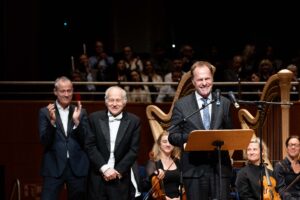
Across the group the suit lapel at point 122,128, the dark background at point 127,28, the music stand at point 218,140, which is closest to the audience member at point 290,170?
the suit lapel at point 122,128

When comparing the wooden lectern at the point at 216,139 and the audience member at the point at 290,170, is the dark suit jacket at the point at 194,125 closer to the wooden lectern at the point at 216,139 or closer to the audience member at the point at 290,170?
the wooden lectern at the point at 216,139

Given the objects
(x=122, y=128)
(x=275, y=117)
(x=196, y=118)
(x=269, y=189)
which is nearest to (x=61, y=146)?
(x=122, y=128)

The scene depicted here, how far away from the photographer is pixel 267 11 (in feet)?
55.3

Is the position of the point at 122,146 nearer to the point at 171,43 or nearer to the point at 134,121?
the point at 134,121

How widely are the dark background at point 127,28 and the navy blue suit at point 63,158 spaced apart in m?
5.55

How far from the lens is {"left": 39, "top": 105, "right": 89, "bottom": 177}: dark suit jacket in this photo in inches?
344

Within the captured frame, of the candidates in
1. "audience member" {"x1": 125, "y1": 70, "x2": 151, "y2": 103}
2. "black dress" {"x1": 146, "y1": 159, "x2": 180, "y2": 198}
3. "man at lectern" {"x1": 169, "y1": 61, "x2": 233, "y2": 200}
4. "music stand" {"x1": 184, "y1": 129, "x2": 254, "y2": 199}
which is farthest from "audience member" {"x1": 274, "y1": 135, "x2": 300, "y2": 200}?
"audience member" {"x1": 125, "y1": 70, "x2": 151, "y2": 103}

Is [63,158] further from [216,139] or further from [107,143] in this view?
[216,139]

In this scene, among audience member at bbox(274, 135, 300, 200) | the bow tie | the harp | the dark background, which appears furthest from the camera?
the dark background

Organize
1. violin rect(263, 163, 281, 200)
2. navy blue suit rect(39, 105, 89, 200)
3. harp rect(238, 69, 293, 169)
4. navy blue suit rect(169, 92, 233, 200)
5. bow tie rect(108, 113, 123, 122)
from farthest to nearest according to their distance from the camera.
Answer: harp rect(238, 69, 293, 169) → violin rect(263, 163, 281, 200) → navy blue suit rect(39, 105, 89, 200) → bow tie rect(108, 113, 123, 122) → navy blue suit rect(169, 92, 233, 200)

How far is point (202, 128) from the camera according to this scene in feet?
23.9

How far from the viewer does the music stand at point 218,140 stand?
691 cm

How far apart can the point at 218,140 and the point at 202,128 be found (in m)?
0.30

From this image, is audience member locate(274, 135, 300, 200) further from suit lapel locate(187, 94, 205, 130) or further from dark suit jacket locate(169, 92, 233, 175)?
suit lapel locate(187, 94, 205, 130)
